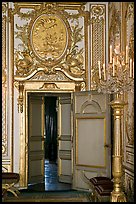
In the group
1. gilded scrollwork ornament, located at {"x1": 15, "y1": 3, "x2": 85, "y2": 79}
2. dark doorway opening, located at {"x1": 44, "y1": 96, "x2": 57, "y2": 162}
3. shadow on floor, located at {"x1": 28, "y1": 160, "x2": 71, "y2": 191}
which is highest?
gilded scrollwork ornament, located at {"x1": 15, "y1": 3, "x2": 85, "y2": 79}

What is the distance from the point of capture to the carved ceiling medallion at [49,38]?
7.45 metres

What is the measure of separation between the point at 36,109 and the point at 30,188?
1.66 meters

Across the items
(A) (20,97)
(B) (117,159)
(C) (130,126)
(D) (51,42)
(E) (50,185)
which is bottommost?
(E) (50,185)

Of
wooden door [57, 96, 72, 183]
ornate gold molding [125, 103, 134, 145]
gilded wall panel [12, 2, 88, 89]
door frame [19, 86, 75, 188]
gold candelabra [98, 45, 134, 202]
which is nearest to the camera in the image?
gold candelabra [98, 45, 134, 202]

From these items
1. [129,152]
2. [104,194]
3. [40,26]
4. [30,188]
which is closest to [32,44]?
[40,26]

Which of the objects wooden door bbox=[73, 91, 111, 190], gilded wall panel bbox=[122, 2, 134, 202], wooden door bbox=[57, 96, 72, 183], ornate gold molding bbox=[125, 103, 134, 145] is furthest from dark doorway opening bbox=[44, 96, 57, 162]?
ornate gold molding bbox=[125, 103, 134, 145]

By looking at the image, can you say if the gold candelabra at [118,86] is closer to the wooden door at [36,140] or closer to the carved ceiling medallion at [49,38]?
the carved ceiling medallion at [49,38]

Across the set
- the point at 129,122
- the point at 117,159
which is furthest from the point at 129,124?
the point at 117,159

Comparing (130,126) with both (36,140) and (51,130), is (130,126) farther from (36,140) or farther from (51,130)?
(51,130)

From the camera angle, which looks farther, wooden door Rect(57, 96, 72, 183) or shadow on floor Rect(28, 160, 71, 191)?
wooden door Rect(57, 96, 72, 183)

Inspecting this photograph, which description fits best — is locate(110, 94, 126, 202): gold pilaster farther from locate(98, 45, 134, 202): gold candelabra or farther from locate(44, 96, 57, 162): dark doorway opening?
locate(44, 96, 57, 162): dark doorway opening

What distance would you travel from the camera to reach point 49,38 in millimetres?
7473

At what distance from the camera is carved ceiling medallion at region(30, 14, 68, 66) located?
7445 mm

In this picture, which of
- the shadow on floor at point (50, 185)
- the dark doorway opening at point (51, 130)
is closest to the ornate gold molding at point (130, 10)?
the shadow on floor at point (50, 185)
